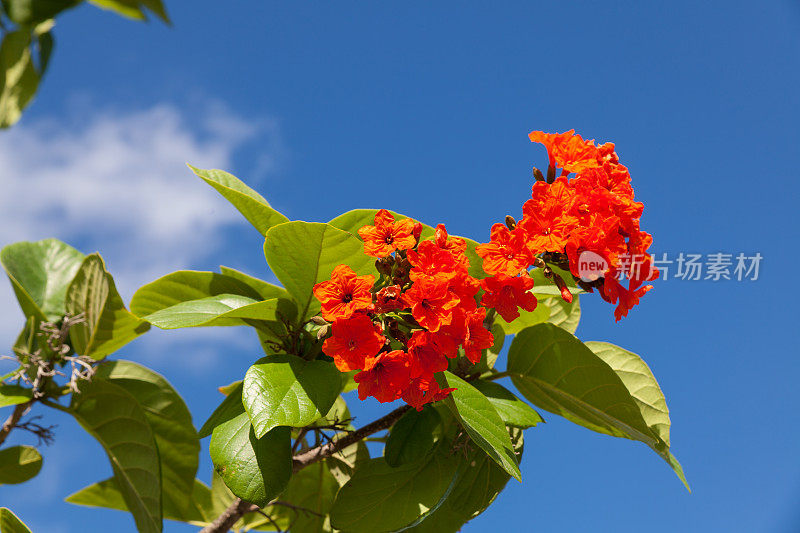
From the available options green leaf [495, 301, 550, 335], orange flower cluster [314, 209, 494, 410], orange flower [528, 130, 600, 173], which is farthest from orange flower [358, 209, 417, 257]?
green leaf [495, 301, 550, 335]

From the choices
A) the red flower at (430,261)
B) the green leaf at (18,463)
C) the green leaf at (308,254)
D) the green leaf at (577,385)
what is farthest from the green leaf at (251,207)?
the green leaf at (18,463)

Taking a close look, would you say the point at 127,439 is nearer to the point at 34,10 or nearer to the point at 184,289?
the point at 184,289

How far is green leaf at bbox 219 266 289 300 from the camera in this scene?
160 cm

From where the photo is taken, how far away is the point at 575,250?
49.8 inches

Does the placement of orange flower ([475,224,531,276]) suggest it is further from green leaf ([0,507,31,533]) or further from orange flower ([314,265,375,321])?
green leaf ([0,507,31,533])

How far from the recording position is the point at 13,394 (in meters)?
1.68

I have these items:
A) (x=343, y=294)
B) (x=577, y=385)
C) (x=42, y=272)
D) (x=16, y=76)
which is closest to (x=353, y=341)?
(x=343, y=294)

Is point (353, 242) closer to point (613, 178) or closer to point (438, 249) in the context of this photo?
point (438, 249)

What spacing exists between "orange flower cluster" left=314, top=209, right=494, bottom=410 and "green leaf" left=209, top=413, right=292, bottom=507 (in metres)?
0.21

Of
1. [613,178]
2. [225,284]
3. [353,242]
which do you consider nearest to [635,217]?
[613,178]

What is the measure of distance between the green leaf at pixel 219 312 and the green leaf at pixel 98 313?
373 mm

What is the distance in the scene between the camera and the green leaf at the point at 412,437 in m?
1.43

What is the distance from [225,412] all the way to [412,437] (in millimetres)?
403

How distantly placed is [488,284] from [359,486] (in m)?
0.60
